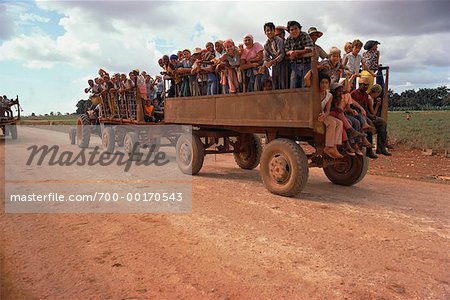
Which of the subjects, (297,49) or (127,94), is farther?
(127,94)

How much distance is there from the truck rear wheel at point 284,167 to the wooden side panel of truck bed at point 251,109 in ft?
1.27

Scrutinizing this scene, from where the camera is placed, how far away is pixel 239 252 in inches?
153

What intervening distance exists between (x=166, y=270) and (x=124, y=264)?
0.44 meters

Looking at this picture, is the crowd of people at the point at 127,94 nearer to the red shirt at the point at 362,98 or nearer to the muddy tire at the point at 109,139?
the muddy tire at the point at 109,139

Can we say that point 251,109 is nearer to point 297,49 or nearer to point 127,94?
point 297,49

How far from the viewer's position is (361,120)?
245 inches

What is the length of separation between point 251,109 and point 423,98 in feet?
446

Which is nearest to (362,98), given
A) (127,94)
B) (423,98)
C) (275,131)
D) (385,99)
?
(385,99)

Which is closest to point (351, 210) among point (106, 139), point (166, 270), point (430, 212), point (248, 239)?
point (430, 212)

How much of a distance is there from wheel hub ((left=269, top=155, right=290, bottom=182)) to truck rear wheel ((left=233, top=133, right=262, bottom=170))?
2.55 metres

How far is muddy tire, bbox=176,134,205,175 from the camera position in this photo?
826 cm

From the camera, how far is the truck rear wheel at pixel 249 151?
9.07 m

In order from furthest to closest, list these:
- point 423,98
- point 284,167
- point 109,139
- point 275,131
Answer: point 423,98 → point 109,139 → point 275,131 → point 284,167

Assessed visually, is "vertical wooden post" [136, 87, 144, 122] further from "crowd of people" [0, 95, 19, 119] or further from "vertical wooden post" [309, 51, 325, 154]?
"crowd of people" [0, 95, 19, 119]
